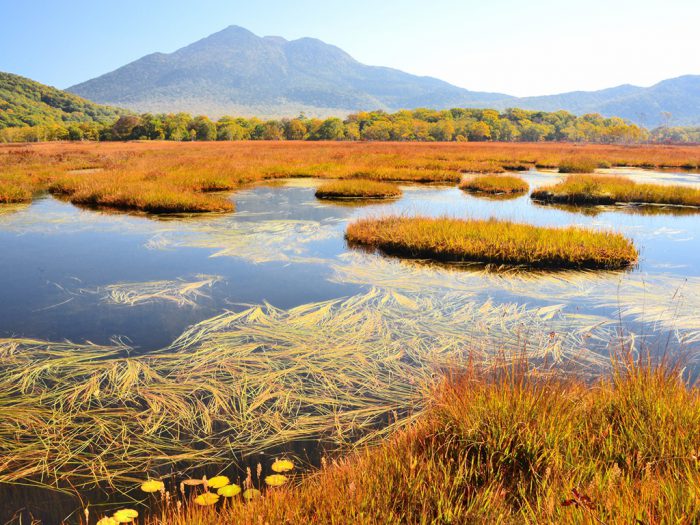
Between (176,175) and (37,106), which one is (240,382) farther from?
(37,106)

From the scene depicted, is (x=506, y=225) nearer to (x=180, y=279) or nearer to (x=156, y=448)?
(x=180, y=279)

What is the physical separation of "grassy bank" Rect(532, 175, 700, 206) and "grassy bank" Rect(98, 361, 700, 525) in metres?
19.3

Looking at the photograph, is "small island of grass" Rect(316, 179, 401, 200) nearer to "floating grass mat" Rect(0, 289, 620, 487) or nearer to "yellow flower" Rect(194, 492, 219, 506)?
"floating grass mat" Rect(0, 289, 620, 487)

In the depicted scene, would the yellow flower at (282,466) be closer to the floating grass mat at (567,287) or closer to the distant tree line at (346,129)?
the floating grass mat at (567,287)

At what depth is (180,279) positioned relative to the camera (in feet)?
30.3

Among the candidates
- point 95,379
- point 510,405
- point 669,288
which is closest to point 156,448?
A: point 95,379

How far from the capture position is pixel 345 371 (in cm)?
541

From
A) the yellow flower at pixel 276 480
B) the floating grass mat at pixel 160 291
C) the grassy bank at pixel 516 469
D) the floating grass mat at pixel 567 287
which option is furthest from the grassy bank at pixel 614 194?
the yellow flower at pixel 276 480

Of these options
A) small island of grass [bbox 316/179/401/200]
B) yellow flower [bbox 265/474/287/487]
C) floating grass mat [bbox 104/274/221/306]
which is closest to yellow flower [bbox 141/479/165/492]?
yellow flower [bbox 265/474/287/487]

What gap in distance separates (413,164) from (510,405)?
3162 centimetres

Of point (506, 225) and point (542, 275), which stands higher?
point (506, 225)

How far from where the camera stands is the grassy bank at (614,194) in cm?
2106

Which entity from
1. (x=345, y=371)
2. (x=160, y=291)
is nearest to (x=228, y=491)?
(x=345, y=371)

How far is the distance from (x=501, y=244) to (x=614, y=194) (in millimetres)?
13590
